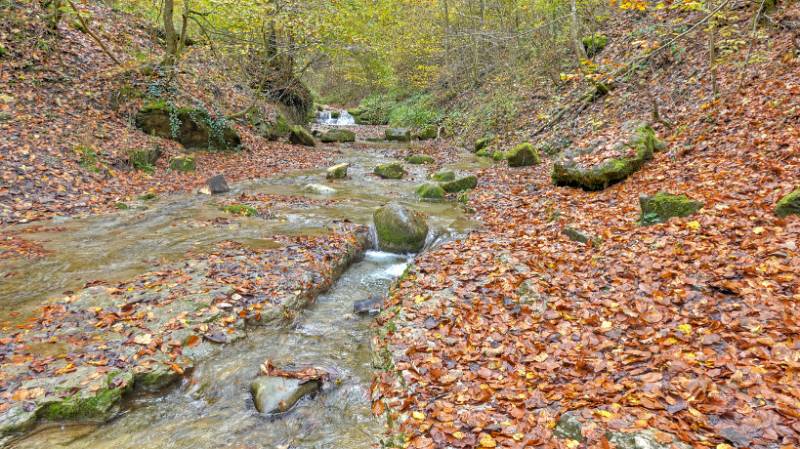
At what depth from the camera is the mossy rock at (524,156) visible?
14.4 metres

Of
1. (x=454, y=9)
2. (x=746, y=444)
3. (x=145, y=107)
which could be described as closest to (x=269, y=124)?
(x=145, y=107)

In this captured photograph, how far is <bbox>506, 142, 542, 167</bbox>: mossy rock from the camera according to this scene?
47.2 ft

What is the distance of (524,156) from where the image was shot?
14422mm

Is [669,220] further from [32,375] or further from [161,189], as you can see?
[161,189]

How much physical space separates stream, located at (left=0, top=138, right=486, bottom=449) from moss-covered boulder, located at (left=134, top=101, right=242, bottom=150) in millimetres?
4570

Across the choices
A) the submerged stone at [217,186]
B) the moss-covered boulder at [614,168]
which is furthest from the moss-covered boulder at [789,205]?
the submerged stone at [217,186]

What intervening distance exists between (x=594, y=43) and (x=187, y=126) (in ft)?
51.8

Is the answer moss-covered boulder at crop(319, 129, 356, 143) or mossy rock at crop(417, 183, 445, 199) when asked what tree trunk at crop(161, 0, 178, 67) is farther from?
mossy rock at crop(417, 183, 445, 199)

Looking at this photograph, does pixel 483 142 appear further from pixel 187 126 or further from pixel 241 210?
pixel 241 210

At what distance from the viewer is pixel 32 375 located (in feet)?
15.0

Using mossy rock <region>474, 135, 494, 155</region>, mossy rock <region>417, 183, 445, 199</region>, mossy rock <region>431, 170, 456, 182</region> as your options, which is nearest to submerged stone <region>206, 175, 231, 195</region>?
mossy rock <region>417, 183, 445, 199</region>

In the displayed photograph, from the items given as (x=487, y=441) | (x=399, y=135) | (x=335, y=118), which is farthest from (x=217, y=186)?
(x=335, y=118)

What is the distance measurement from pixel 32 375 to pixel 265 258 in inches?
140

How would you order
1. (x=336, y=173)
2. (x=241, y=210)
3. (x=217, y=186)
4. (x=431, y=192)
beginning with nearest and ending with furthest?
(x=241, y=210) < (x=217, y=186) < (x=431, y=192) < (x=336, y=173)
